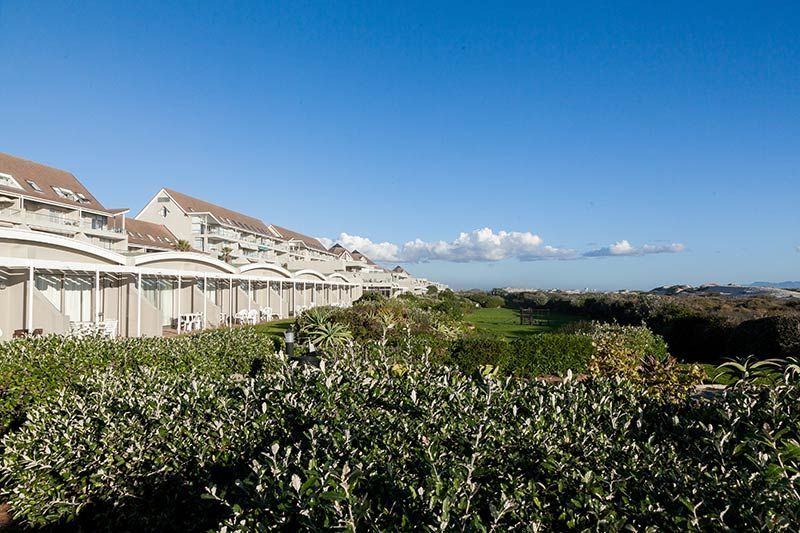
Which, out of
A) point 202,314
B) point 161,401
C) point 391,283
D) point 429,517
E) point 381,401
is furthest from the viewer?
point 391,283

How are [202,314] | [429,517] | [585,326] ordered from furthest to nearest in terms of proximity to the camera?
[202,314] → [585,326] → [429,517]

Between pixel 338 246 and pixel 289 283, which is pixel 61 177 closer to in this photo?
pixel 289 283

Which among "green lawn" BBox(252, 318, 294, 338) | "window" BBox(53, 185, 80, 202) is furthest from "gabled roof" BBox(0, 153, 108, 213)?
"green lawn" BBox(252, 318, 294, 338)

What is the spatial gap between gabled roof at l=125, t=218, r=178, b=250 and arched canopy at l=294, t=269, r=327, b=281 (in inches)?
548

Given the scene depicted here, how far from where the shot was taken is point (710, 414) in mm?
3289

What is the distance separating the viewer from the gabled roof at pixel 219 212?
46562 mm

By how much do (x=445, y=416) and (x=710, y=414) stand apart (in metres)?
1.90

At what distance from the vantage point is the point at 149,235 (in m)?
42.0

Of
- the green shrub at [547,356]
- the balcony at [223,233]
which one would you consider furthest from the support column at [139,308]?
the balcony at [223,233]

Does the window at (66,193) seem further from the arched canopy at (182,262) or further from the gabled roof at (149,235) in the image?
the arched canopy at (182,262)

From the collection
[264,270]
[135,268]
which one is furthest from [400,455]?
[264,270]

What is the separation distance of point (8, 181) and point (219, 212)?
21108 millimetres

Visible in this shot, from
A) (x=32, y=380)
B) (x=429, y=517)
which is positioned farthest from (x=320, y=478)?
(x=32, y=380)

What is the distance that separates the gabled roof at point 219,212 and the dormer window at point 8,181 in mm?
15279
